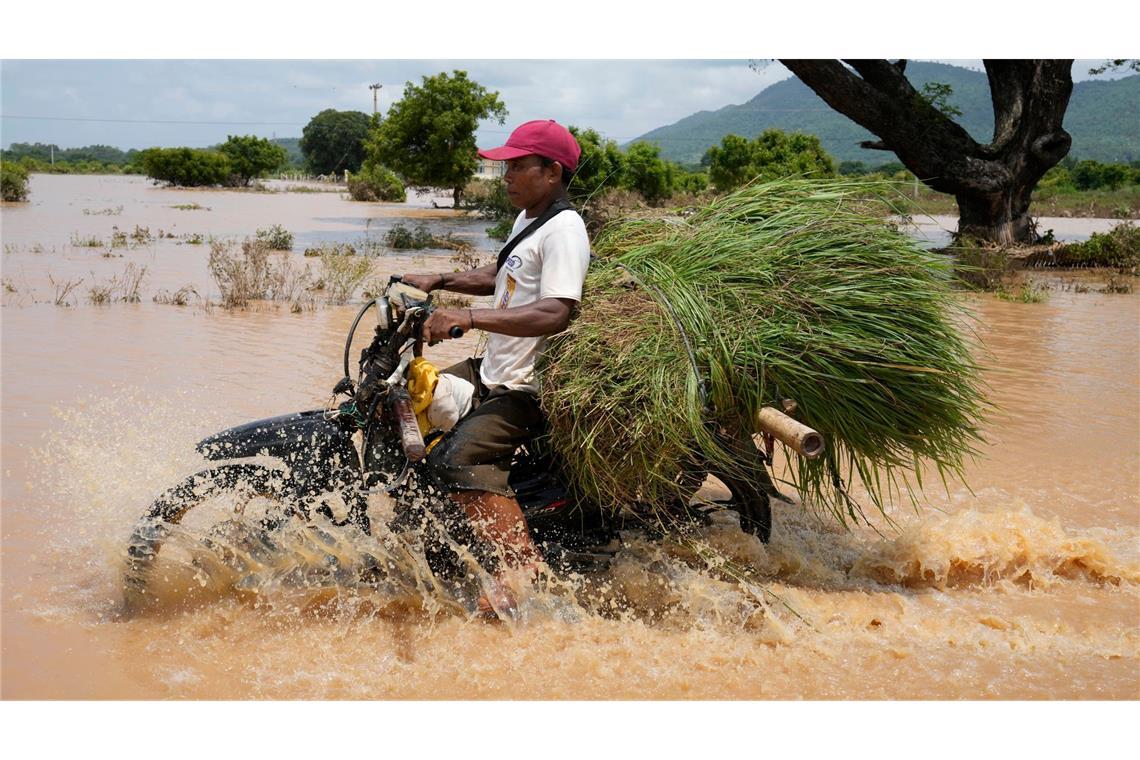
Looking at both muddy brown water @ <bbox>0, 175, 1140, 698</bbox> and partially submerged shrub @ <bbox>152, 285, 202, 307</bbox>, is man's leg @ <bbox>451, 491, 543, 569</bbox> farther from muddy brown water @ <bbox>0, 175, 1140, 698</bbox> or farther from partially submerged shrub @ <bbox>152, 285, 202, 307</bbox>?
partially submerged shrub @ <bbox>152, 285, 202, 307</bbox>

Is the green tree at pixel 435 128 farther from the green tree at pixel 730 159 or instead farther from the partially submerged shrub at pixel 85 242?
the partially submerged shrub at pixel 85 242

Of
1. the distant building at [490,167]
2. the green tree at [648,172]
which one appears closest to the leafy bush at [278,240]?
the distant building at [490,167]

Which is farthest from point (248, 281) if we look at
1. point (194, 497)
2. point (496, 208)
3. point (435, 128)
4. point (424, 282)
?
point (435, 128)

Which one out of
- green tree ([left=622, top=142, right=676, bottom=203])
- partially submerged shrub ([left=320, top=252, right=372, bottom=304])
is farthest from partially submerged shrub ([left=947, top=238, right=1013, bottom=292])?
green tree ([left=622, top=142, right=676, bottom=203])

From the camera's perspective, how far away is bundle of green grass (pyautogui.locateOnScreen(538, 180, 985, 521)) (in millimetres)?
3410

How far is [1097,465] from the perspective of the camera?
627 centimetres

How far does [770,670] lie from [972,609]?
119 cm

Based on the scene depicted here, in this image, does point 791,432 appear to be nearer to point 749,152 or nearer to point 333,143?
point 749,152

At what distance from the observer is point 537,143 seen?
353 cm

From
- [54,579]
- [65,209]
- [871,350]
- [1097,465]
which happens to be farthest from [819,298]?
[65,209]

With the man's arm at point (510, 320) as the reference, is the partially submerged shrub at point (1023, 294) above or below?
below

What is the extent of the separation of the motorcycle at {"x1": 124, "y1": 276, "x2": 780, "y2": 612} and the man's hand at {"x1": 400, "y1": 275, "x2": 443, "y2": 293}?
196 millimetres

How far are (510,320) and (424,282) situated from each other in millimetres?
632

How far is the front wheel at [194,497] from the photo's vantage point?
3.46m
